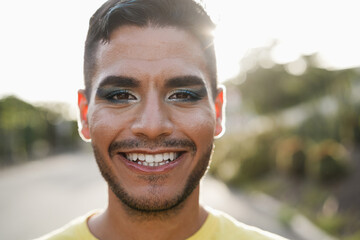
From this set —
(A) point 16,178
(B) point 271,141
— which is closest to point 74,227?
(B) point 271,141

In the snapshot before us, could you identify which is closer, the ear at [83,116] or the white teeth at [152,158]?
the white teeth at [152,158]

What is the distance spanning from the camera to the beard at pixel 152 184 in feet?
7.39

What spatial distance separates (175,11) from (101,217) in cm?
144

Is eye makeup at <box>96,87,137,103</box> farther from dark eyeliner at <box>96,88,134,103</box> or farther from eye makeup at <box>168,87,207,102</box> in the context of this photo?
eye makeup at <box>168,87,207,102</box>

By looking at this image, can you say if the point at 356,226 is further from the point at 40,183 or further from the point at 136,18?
the point at 40,183

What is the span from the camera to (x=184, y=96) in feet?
8.02

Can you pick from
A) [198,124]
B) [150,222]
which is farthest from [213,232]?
[198,124]

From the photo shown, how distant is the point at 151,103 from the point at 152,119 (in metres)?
0.11

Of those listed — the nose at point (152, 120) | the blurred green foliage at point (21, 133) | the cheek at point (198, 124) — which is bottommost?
the blurred green foliage at point (21, 133)

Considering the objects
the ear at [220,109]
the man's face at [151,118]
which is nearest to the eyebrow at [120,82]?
the man's face at [151,118]

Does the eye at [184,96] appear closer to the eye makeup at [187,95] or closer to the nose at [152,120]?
the eye makeup at [187,95]

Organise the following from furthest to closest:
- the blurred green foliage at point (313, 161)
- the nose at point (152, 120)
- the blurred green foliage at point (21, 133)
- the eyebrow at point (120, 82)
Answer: the blurred green foliage at point (21, 133), the blurred green foliage at point (313, 161), the eyebrow at point (120, 82), the nose at point (152, 120)

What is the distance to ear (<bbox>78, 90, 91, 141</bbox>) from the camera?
2.66 metres

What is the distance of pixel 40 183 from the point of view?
63.8 ft
